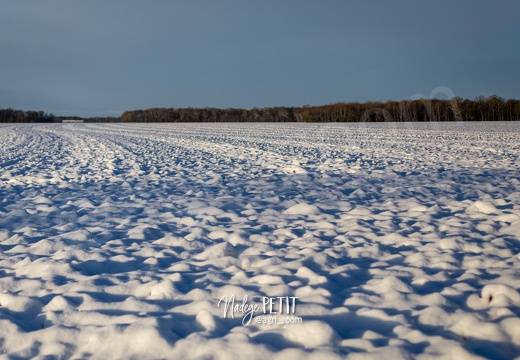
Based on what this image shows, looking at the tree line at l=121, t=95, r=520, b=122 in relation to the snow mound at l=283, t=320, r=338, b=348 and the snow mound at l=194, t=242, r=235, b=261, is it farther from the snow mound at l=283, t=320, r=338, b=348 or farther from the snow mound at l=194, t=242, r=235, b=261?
the snow mound at l=283, t=320, r=338, b=348

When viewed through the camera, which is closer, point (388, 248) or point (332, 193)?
point (388, 248)

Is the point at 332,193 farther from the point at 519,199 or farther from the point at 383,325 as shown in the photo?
the point at 383,325

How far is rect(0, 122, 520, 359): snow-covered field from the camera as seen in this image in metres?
3.09

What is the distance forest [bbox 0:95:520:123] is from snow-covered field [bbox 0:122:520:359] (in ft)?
225

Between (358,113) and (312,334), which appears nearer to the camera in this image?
(312,334)

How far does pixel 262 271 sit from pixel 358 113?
8430 cm

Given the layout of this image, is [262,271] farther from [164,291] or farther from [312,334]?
[312,334]

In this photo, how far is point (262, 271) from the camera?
4387 mm

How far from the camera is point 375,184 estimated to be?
9.20 m

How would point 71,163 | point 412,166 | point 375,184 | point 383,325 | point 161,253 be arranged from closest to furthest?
1. point 383,325
2. point 161,253
3. point 375,184
4. point 412,166
5. point 71,163

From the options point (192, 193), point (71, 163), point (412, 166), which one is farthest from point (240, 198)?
point (71, 163)

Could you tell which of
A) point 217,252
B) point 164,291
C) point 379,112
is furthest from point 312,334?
point 379,112

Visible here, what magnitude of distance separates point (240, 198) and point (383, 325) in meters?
4.88

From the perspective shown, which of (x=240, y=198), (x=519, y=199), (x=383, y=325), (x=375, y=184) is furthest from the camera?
(x=375, y=184)
